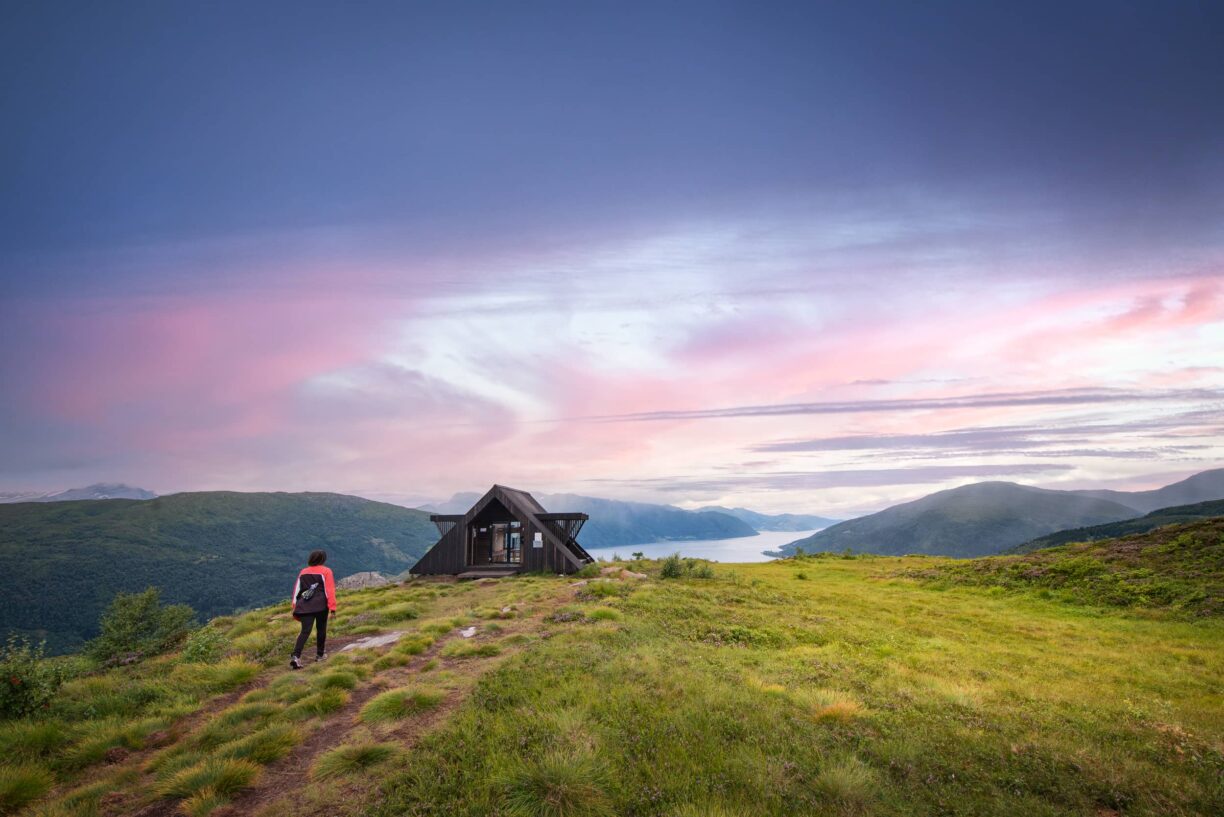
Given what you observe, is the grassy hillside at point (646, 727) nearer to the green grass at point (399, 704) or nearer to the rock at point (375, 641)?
the green grass at point (399, 704)

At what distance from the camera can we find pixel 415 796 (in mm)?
6770

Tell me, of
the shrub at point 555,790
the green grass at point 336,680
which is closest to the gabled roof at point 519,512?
the green grass at point 336,680

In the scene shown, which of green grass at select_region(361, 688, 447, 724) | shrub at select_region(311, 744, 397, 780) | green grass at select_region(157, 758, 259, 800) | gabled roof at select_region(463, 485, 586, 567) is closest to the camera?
green grass at select_region(157, 758, 259, 800)

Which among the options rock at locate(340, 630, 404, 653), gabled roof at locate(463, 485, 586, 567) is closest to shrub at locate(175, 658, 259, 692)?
rock at locate(340, 630, 404, 653)

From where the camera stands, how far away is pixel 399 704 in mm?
9844

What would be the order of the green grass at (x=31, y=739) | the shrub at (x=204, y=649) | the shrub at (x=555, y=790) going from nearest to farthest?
the shrub at (x=555, y=790)
the green grass at (x=31, y=739)
the shrub at (x=204, y=649)

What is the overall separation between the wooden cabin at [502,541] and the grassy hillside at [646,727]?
1642 cm

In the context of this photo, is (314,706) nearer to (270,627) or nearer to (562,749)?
(562,749)

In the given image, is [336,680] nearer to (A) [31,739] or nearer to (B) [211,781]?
(B) [211,781]

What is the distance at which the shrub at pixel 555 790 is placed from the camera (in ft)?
21.0

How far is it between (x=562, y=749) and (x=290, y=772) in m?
4.52

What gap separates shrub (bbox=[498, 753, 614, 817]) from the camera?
A: 641 cm

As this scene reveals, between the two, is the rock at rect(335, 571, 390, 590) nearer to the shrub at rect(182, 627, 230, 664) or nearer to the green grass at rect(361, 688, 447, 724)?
the shrub at rect(182, 627, 230, 664)

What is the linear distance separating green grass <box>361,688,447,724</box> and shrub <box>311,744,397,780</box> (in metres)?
1.49
